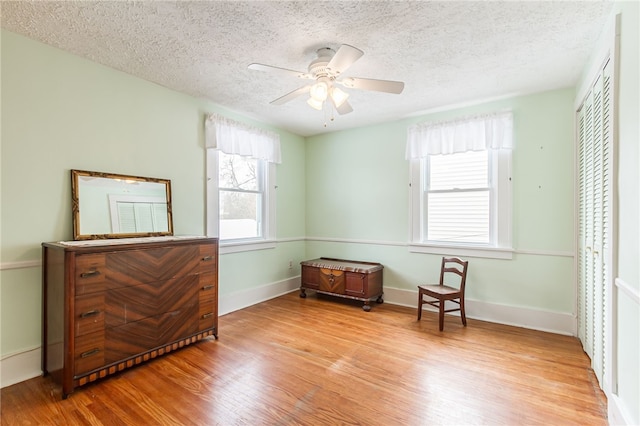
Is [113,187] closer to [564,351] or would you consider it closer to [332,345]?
[332,345]

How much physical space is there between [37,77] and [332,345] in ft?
10.6

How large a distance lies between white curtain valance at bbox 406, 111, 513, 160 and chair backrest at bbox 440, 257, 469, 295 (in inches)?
50.6

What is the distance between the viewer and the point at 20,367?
7.13 ft

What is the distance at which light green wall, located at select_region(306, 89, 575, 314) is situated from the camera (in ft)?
10.0

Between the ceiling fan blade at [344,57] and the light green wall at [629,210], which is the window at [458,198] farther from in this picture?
the ceiling fan blade at [344,57]

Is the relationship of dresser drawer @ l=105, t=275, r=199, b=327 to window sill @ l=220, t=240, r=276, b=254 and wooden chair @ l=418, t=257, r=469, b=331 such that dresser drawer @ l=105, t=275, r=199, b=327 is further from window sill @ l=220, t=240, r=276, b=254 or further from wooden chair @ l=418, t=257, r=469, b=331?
wooden chair @ l=418, t=257, r=469, b=331

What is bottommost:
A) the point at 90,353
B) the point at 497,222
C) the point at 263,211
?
the point at 90,353

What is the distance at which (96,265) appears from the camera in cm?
212

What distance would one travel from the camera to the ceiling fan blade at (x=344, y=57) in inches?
71.1

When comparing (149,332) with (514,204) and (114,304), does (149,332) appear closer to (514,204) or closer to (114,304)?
(114,304)

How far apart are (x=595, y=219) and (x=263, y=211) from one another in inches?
139

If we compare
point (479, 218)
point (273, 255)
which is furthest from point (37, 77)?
point (479, 218)

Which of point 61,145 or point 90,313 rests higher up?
point 61,145

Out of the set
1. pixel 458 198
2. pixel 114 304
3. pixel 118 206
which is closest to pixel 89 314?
pixel 114 304
